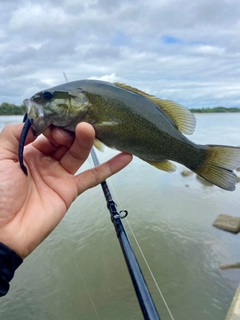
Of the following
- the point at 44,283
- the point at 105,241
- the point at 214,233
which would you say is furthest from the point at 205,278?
the point at 44,283

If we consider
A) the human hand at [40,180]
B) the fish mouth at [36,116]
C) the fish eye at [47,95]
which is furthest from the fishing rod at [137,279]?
the fish eye at [47,95]

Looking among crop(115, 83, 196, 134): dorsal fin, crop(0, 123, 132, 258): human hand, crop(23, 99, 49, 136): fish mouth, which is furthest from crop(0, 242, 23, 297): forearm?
crop(115, 83, 196, 134): dorsal fin

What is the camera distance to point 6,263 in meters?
2.30

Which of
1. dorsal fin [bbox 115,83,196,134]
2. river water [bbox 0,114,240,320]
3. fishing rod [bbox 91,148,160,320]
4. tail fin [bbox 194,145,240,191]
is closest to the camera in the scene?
fishing rod [bbox 91,148,160,320]

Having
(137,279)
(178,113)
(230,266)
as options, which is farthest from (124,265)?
(178,113)

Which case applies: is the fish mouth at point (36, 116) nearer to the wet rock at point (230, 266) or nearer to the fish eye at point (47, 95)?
the fish eye at point (47, 95)

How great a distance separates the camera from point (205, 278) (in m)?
7.16

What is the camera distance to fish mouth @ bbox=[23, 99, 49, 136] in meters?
2.34

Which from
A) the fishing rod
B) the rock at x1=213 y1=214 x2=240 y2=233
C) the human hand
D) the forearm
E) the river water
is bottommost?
the river water

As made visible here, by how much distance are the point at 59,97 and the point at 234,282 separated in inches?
250

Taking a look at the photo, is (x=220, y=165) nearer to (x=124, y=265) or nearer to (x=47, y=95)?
(x=47, y=95)

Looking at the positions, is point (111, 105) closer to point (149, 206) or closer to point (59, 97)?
point (59, 97)

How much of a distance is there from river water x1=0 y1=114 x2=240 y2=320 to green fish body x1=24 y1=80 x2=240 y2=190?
457cm

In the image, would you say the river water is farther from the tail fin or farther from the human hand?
the tail fin
